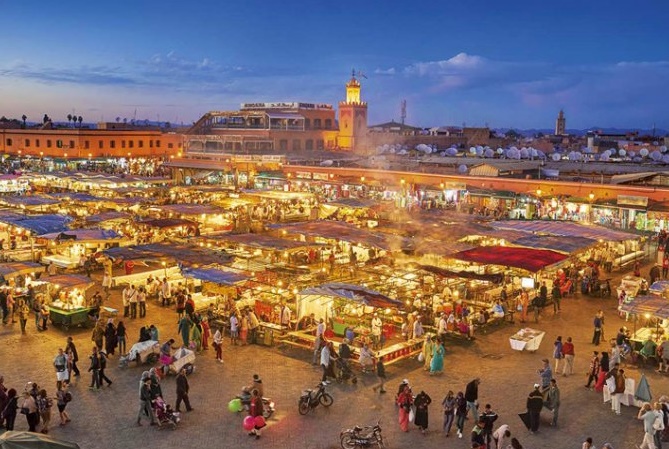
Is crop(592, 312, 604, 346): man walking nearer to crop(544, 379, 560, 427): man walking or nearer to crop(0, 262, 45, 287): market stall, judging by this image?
crop(544, 379, 560, 427): man walking

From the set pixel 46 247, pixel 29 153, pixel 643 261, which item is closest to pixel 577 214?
pixel 643 261

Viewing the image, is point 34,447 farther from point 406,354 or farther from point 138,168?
point 138,168

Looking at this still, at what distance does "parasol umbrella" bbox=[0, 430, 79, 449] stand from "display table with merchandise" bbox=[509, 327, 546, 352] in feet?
32.6

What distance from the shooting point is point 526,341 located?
48.6ft

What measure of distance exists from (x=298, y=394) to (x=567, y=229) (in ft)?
47.4

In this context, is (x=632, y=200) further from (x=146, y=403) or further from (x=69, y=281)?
(x=146, y=403)

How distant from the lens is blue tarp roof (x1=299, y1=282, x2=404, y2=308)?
1451cm

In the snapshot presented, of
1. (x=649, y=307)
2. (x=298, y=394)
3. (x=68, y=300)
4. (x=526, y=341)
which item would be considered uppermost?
(x=649, y=307)

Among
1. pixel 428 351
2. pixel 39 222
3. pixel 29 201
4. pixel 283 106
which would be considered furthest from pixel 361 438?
pixel 283 106

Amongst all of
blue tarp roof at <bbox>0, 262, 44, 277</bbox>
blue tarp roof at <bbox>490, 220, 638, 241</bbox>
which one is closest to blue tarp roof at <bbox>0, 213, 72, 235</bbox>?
blue tarp roof at <bbox>0, 262, 44, 277</bbox>

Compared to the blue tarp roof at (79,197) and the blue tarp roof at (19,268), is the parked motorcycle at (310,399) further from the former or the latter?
the blue tarp roof at (79,197)

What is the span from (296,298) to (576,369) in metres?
6.51

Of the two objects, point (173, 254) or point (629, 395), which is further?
point (173, 254)

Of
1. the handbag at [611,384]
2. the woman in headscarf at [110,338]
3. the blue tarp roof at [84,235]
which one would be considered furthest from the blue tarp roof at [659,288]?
the blue tarp roof at [84,235]
